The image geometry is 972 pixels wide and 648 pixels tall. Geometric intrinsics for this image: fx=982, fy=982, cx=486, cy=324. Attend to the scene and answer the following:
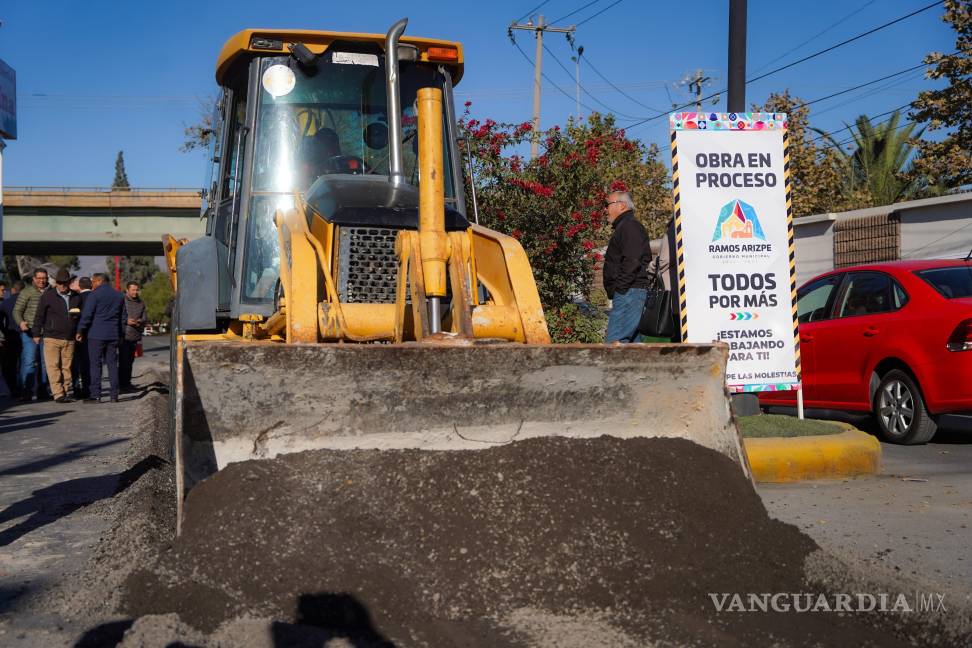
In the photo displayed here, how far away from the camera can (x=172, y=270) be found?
823 centimetres

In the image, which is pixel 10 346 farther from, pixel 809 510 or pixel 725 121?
pixel 809 510

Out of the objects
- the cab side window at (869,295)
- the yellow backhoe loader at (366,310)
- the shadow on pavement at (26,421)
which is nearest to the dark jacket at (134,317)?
the shadow on pavement at (26,421)

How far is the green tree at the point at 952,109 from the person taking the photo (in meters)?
20.1

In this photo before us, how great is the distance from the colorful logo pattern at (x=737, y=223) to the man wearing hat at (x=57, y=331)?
10.2m

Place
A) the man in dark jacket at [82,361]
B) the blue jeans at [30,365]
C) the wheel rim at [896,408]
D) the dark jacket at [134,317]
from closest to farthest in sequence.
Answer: the wheel rim at [896,408]
the man in dark jacket at [82,361]
the blue jeans at [30,365]
the dark jacket at [134,317]

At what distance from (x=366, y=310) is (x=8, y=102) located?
16.3 metres

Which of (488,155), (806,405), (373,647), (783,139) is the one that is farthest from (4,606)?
(488,155)

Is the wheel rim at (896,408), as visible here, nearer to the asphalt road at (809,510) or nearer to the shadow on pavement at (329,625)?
the asphalt road at (809,510)

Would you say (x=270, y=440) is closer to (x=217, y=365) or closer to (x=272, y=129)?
(x=217, y=365)

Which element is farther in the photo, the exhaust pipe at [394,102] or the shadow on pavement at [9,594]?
the exhaust pipe at [394,102]

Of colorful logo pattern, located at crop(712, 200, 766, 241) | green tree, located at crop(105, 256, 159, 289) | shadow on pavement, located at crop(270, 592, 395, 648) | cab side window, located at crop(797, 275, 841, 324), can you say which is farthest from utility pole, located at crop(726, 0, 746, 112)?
green tree, located at crop(105, 256, 159, 289)

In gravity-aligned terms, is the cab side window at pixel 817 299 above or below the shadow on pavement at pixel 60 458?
above

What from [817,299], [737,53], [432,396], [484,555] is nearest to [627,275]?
[737,53]

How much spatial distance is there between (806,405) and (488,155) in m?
5.57
